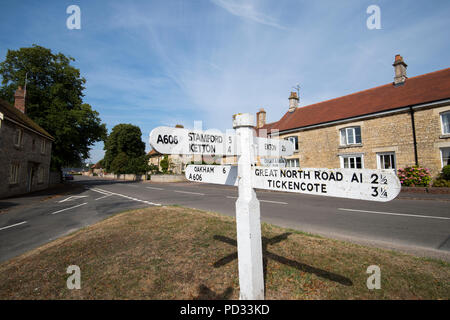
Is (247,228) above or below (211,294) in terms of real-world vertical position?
above

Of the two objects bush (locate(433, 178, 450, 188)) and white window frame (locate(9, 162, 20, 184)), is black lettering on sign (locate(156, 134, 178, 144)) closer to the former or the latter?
bush (locate(433, 178, 450, 188))

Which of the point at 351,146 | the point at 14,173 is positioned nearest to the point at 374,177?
the point at 351,146

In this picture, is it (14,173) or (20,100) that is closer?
(14,173)

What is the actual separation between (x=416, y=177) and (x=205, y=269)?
17.2 metres

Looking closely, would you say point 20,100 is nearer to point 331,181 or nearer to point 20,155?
point 20,155

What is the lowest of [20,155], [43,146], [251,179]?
[251,179]

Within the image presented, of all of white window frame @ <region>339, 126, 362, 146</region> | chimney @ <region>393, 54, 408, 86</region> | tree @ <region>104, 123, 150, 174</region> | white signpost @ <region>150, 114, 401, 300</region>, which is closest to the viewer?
white signpost @ <region>150, 114, 401, 300</region>

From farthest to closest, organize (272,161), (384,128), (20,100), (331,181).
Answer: (20,100) → (384,128) → (272,161) → (331,181)

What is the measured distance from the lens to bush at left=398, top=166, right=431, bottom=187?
1392 cm

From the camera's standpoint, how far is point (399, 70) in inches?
739

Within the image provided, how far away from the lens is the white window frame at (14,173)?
1521 cm

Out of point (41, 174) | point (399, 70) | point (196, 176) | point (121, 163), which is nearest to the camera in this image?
point (196, 176)

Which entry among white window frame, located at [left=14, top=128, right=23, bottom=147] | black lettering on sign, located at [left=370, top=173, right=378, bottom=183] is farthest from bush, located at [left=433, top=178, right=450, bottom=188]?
white window frame, located at [left=14, top=128, right=23, bottom=147]

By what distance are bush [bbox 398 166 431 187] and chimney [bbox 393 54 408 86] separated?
8.94 m
